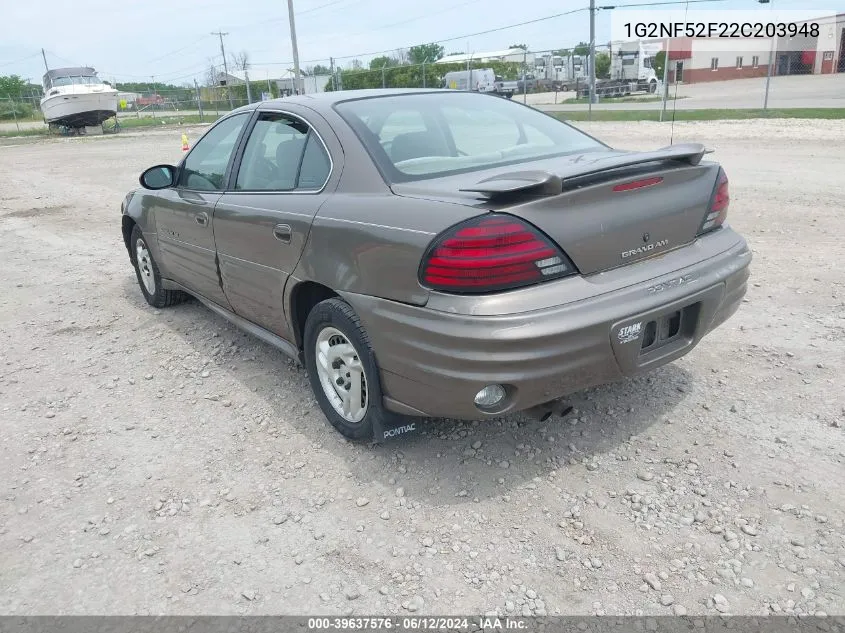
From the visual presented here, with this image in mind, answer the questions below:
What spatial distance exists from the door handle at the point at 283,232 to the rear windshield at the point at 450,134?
581 millimetres

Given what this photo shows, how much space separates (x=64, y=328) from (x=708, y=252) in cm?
472

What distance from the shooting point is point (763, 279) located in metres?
5.35

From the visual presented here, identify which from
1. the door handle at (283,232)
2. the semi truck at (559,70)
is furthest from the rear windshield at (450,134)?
the semi truck at (559,70)

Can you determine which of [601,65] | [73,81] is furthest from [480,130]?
[601,65]

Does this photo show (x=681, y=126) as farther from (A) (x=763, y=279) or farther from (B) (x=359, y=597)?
(B) (x=359, y=597)

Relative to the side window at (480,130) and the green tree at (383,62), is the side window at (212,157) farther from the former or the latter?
the green tree at (383,62)

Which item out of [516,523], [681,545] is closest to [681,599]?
[681,545]

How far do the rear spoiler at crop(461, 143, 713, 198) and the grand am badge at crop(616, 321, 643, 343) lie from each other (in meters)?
0.61

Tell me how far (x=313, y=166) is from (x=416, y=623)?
2.20 metres

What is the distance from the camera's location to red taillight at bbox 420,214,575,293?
2.58 m

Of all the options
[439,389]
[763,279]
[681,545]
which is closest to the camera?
[681,545]

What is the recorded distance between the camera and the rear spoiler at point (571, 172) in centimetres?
259

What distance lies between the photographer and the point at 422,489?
9.87 ft

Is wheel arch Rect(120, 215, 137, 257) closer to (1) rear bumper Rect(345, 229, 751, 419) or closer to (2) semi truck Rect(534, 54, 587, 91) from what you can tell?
(1) rear bumper Rect(345, 229, 751, 419)
